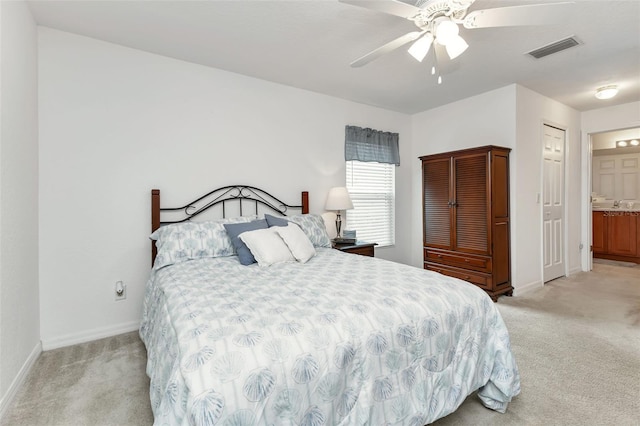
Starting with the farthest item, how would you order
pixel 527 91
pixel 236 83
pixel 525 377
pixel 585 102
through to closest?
pixel 585 102
pixel 527 91
pixel 236 83
pixel 525 377

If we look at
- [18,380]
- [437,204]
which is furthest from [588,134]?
[18,380]

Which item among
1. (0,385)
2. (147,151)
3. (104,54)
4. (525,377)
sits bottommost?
(525,377)

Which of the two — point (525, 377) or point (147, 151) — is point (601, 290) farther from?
point (147, 151)

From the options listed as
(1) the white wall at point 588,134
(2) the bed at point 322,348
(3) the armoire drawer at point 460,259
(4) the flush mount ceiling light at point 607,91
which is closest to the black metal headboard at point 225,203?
(2) the bed at point 322,348

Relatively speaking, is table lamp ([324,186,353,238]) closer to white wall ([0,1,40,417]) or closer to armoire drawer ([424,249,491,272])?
armoire drawer ([424,249,491,272])

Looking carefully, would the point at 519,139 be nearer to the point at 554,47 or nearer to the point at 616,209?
the point at 554,47

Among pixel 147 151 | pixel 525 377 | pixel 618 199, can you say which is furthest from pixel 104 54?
pixel 618 199

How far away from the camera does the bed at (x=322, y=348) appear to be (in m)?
1.04

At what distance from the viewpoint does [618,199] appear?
21.0 ft

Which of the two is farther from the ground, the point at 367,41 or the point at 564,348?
the point at 367,41

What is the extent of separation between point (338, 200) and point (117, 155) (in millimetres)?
2250

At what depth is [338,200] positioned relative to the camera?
3.71 meters

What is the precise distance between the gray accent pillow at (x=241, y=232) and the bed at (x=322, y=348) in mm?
264

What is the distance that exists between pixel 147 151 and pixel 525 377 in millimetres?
3440
